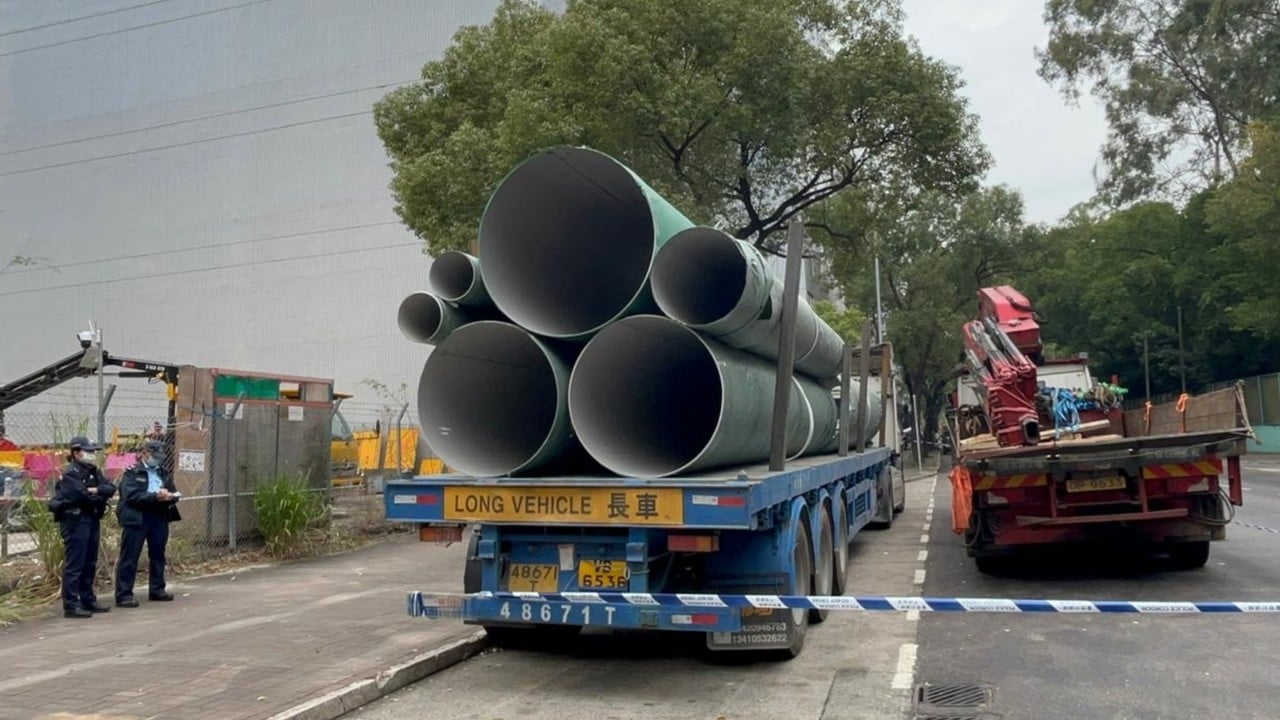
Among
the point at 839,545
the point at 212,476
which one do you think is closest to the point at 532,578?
the point at 839,545

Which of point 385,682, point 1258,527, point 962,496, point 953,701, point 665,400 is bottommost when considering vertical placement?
point 953,701

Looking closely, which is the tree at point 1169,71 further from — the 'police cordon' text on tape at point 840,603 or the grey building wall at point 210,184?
the 'police cordon' text on tape at point 840,603

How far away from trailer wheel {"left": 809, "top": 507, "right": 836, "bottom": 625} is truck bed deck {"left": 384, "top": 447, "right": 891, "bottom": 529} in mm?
996

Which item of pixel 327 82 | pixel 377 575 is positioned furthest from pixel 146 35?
pixel 377 575

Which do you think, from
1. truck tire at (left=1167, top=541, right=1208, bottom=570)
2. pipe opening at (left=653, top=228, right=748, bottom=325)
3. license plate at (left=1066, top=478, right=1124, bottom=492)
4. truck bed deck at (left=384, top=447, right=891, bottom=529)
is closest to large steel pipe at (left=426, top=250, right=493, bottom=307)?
truck bed deck at (left=384, top=447, right=891, bottom=529)

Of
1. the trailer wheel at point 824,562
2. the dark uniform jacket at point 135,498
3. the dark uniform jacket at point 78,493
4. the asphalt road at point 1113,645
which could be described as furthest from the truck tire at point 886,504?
the dark uniform jacket at point 78,493

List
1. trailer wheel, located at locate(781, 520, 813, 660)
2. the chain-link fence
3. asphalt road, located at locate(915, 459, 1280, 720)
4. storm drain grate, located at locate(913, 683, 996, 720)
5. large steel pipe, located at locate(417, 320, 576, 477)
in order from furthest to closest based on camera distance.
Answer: the chain-link fence → large steel pipe, located at locate(417, 320, 576, 477) → trailer wheel, located at locate(781, 520, 813, 660) → asphalt road, located at locate(915, 459, 1280, 720) → storm drain grate, located at locate(913, 683, 996, 720)

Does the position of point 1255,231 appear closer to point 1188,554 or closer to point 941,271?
point 941,271

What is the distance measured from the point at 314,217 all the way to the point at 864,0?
25.0 metres

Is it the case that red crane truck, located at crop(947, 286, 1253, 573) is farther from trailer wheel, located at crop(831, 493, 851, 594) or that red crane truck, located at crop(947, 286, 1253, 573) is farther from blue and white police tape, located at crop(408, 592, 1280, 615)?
blue and white police tape, located at crop(408, 592, 1280, 615)

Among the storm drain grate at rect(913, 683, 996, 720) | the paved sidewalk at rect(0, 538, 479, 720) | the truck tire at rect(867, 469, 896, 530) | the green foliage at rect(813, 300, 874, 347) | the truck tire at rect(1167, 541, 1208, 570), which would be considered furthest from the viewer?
the green foliage at rect(813, 300, 874, 347)

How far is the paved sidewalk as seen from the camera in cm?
629

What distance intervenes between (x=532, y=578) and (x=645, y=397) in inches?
61.0

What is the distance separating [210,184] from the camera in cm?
4138
